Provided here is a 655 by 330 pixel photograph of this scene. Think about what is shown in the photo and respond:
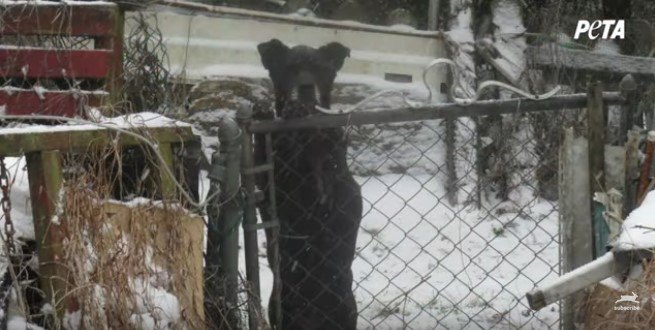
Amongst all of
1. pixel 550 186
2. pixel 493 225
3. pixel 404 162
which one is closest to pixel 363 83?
pixel 404 162

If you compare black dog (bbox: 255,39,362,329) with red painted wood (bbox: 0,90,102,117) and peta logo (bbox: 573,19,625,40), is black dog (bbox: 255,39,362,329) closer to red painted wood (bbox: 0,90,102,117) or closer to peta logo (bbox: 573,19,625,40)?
red painted wood (bbox: 0,90,102,117)

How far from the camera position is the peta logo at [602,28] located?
22.0ft

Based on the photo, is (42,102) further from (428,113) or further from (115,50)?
(428,113)

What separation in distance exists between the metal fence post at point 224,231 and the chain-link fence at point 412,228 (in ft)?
0.74

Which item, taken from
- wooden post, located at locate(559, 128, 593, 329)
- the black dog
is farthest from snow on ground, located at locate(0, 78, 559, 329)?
wooden post, located at locate(559, 128, 593, 329)

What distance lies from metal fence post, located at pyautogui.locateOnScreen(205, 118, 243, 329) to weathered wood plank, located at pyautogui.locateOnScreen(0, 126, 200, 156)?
0.41 feet

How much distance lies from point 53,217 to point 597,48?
577 cm

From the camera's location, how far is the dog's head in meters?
2.94

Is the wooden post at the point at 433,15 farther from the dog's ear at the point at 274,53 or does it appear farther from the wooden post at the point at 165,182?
the wooden post at the point at 165,182

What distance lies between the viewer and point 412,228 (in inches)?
126

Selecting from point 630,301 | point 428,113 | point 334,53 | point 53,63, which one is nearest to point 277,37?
point 334,53

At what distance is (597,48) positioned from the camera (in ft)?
22.5

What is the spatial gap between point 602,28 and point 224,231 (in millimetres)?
5385

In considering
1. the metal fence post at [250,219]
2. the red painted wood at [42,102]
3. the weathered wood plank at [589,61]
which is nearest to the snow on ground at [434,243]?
the weathered wood plank at [589,61]
